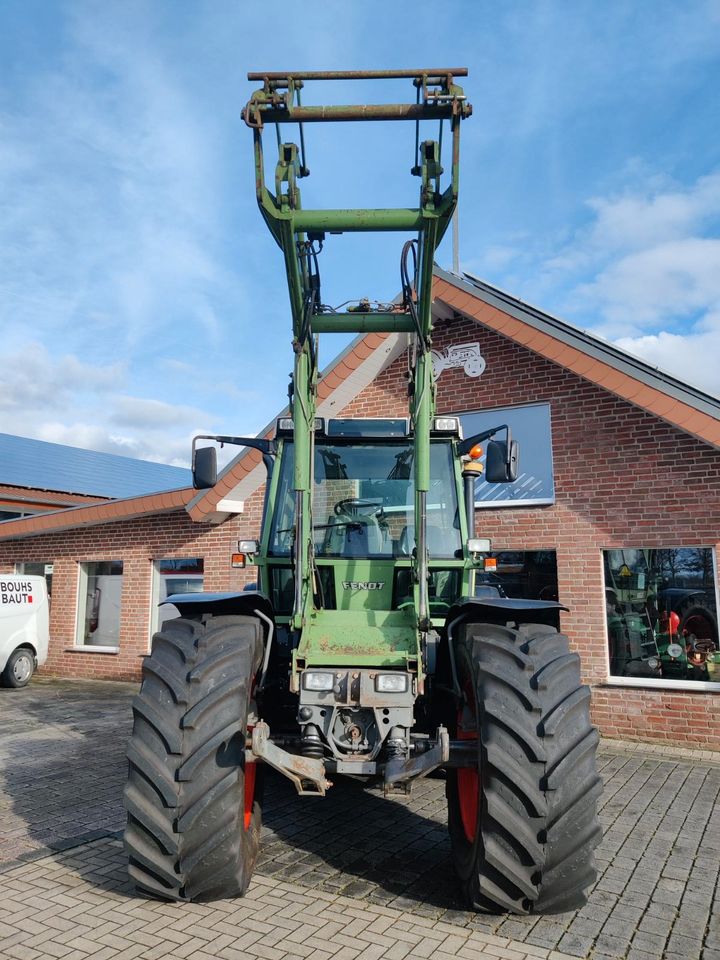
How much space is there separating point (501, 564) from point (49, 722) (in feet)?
19.4

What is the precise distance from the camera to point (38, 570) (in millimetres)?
13984

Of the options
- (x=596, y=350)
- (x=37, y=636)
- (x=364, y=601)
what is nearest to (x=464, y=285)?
(x=596, y=350)

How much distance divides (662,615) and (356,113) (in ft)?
20.1

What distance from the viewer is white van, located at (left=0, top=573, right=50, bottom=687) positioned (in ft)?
38.7

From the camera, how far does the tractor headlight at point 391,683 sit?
3549 millimetres

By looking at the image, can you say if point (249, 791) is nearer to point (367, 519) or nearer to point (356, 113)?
point (367, 519)

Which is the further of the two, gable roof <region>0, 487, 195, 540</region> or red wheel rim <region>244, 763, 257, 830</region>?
gable roof <region>0, 487, 195, 540</region>

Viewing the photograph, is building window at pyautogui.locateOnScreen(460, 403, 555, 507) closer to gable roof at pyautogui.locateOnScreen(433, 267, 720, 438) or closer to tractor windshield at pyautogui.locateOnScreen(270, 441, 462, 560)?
gable roof at pyautogui.locateOnScreen(433, 267, 720, 438)

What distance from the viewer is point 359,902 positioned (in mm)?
3697

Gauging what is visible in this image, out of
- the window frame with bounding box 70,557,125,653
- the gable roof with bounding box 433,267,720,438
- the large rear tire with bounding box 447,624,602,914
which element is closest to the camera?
the large rear tire with bounding box 447,624,602,914

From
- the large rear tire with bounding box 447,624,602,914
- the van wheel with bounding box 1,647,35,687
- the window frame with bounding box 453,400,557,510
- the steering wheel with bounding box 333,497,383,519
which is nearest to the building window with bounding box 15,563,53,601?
the van wheel with bounding box 1,647,35,687

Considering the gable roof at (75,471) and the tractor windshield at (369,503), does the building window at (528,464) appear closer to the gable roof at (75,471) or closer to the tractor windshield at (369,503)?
the tractor windshield at (369,503)

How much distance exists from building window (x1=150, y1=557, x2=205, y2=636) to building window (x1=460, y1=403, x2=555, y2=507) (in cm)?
526

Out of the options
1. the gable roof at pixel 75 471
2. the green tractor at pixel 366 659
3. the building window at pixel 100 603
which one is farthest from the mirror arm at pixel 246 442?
the gable roof at pixel 75 471
